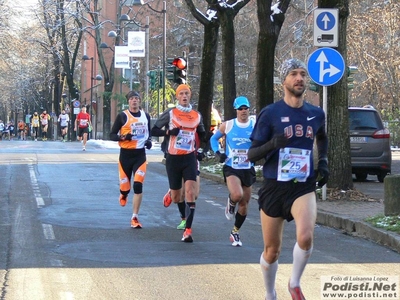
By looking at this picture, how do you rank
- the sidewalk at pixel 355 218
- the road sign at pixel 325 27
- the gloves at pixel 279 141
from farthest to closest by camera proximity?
the road sign at pixel 325 27 → the sidewalk at pixel 355 218 → the gloves at pixel 279 141

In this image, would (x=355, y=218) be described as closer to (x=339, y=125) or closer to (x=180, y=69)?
(x=339, y=125)

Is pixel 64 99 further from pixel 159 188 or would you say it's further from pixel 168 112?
pixel 168 112

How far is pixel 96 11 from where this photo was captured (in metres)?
56.6

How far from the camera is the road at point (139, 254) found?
8375 millimetres

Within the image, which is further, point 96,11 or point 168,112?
point 96,11

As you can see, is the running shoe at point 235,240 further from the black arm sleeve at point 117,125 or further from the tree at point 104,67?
the tree at point 104,67

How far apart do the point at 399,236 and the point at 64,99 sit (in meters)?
90.9

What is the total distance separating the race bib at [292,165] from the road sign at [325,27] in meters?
8.98

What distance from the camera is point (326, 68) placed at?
15.5m

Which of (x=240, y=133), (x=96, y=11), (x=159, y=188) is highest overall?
(x=96, y=11)

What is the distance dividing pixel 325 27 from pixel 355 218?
156 inches

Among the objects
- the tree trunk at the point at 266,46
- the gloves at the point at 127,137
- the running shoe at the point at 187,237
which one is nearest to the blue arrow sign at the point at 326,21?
the gloves at the point at 127,137

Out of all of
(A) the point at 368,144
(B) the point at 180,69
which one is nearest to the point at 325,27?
(A) the point at 368,144

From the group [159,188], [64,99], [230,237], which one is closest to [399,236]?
[230,237]
